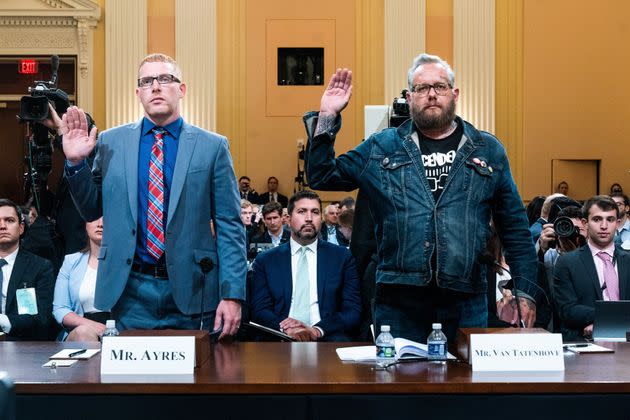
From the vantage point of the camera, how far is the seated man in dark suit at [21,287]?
5.02 meters

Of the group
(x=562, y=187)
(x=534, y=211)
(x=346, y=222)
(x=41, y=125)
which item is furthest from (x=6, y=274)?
(x=562, y=187)

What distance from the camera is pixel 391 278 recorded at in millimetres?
3195

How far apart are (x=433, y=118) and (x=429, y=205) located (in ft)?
0.96

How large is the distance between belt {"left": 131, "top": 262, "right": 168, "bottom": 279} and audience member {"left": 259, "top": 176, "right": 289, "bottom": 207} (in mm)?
10698

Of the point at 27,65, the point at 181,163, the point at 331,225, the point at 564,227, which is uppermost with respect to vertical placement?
the point at 27,65

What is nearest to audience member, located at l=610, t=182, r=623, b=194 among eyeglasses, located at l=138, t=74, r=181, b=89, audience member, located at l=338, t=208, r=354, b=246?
audience member, located at l=338, t=208, r=354, b=246

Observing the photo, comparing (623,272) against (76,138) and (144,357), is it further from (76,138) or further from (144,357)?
(144,357)

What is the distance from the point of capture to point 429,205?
10.5ft

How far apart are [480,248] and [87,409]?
1424 mm

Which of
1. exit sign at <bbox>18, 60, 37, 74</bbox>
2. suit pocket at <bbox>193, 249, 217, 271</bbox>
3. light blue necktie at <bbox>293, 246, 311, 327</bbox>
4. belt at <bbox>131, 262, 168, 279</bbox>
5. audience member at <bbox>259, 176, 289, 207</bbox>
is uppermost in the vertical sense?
exit sign at <bbox>18, 60, 37, 74</bbox>

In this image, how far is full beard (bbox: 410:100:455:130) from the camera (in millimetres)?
3221

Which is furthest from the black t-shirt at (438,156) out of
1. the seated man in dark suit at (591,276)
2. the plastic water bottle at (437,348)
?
the seated man in dark suit at (591,276)

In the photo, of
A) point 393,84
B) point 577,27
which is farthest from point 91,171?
point 577,27

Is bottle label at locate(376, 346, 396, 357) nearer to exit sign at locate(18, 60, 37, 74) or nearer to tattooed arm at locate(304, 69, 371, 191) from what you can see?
tattooed arm at locate(304, 69, 371, 191)
